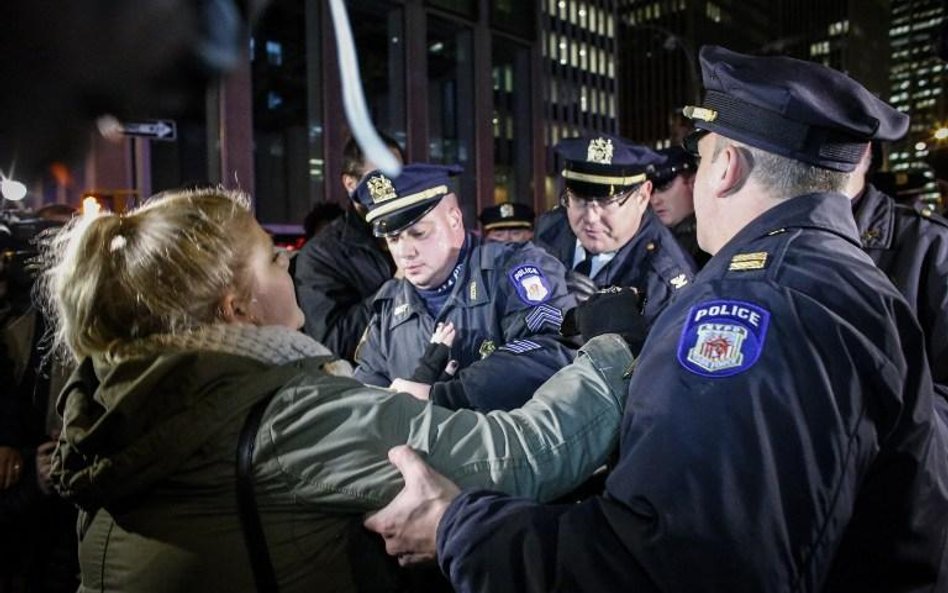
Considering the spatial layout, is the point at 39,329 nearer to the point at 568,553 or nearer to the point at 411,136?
the point at 568,553

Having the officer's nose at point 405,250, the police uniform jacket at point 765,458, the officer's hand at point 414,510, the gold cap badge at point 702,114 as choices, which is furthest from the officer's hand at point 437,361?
the gold cap badge at point 702,114

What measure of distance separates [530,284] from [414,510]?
4.61ft

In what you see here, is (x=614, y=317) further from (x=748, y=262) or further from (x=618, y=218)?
(x=618, y=218)

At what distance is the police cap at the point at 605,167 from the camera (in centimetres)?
352

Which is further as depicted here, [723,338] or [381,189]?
[381,189]

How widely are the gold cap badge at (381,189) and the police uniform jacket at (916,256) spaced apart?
188 cm

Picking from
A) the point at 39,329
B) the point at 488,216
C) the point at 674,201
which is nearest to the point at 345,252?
the point at 39,329

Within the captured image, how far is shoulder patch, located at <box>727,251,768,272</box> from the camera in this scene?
1271 millimetres

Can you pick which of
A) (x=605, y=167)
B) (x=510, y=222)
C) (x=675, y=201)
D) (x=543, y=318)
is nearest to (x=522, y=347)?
(x=543, y=318)

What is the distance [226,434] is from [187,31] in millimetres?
26162

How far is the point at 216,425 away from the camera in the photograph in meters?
1.38

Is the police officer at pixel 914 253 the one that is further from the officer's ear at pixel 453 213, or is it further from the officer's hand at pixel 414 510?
the officer's hand at pixel 414 510

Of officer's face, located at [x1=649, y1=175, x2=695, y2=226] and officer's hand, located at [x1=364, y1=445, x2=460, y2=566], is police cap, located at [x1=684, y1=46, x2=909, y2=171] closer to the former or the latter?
officer's hand, located at [x1=364, y1=445, x2=460, y2=566]

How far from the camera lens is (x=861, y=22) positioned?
83.9 meters
